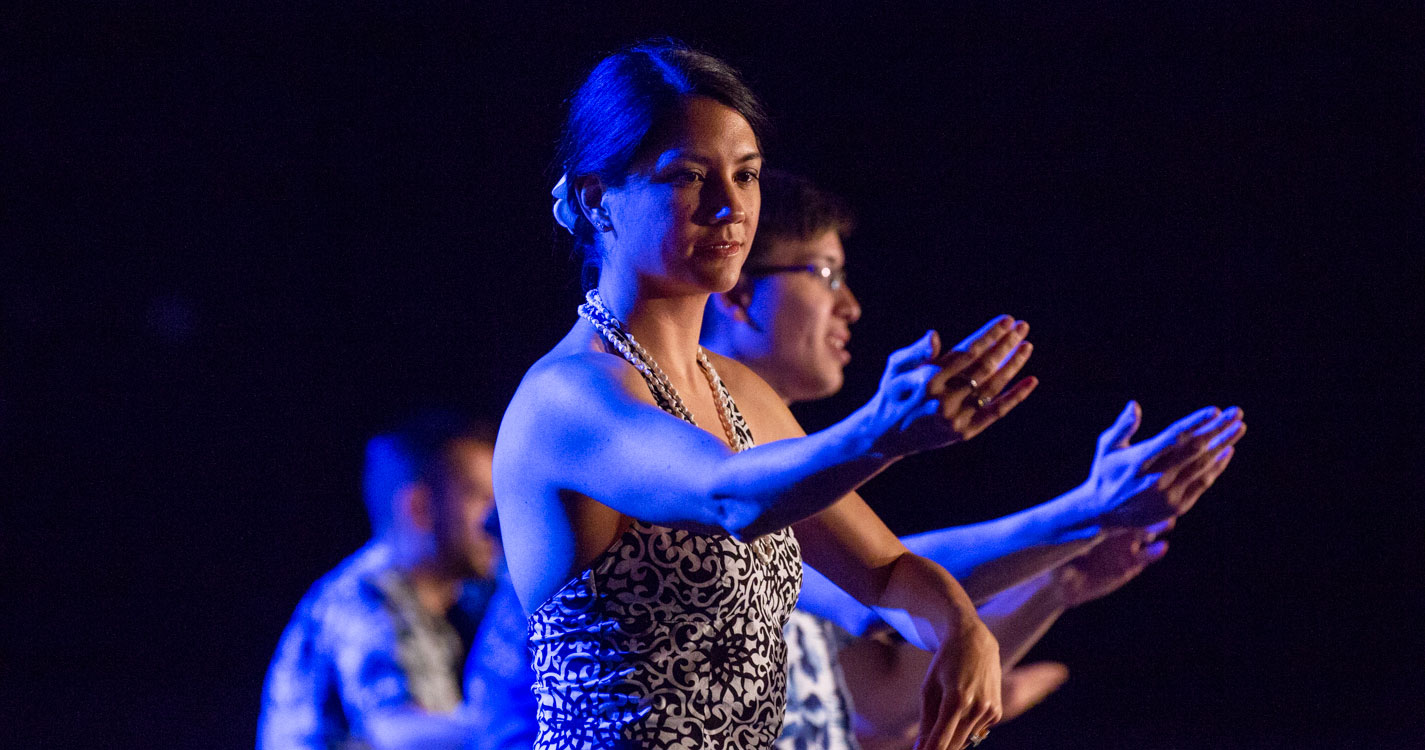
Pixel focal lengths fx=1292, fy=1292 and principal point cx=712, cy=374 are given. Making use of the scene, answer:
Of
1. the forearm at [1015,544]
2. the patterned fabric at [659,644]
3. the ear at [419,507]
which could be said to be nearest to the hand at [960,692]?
the patterned fabric at [659,644]

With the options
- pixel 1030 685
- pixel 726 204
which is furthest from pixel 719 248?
pixel 1030 685

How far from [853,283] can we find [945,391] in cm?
346

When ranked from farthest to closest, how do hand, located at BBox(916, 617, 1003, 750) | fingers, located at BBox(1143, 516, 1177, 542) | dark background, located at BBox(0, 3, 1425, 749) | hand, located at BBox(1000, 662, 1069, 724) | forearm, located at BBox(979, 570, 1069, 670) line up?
dark background, located at BBox(0, 3, 1425, 749) < hand, located at BBox(1000, 662, 1069, 724) < forearm, located at BBox(979, 570, 1069, 670) < fingers, located at BBox(1143, 516, 1177, 542) < hand, located at BBox(916, 617, 1003, 750)

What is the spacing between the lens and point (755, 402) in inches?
69.3

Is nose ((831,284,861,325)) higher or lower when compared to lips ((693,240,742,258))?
higher

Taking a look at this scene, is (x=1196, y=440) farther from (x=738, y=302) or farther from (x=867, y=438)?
(x=738, y=302)

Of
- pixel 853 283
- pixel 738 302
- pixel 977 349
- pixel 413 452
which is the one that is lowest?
pixel 977 349

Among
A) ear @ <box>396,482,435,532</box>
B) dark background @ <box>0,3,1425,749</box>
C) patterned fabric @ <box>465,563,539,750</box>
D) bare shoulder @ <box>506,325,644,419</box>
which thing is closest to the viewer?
bare shoulder @ <box>506,325,644,419</box>

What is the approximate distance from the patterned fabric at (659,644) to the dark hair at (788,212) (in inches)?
56.0

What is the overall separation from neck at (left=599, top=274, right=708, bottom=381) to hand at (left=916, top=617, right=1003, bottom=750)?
1.49 feet

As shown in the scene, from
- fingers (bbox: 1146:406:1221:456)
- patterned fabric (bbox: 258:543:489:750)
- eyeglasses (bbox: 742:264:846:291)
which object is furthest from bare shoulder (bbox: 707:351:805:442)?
patterned fabric (bbox: 258:543:489:750)

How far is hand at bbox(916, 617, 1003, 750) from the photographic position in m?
1.42

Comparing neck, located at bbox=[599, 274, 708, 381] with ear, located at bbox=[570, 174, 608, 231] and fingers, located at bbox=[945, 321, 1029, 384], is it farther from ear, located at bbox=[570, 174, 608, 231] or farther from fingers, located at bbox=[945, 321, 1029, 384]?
fingers, located at bbox=[945, 321, 1029, 384]

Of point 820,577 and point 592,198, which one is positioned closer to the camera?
point 592,198
